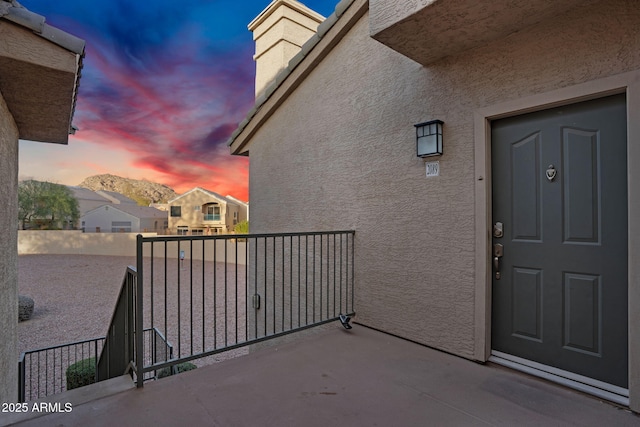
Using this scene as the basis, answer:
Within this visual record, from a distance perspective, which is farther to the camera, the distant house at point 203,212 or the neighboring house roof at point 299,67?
the distant house at point 203,212

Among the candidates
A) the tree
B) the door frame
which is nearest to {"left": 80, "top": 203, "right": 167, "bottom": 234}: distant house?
the tree

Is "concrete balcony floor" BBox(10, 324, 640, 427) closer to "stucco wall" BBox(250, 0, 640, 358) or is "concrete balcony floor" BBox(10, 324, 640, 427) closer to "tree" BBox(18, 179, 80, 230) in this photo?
"stucco wall" BBox(250, 0, 640, 358)

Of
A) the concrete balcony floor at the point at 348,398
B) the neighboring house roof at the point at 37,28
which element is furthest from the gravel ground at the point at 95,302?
the neighboring house roof at the point at 37,28

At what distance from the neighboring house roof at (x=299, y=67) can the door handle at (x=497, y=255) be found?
105 inches

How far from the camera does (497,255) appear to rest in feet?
8.23

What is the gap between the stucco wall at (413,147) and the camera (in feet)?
6.93

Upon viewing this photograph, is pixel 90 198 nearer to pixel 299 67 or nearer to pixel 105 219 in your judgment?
pixel 105 219

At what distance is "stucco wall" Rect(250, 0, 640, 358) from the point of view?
6.93 ft

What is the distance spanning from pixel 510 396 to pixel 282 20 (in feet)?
20.9

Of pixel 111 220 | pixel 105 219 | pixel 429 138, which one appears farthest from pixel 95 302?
pixel 105 219

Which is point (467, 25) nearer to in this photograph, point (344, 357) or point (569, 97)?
point (569, 97)

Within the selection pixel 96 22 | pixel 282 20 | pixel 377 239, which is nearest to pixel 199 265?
pixel 96 22

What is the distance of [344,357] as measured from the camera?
8.60ft

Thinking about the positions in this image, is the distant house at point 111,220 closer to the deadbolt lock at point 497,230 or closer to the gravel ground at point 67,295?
the gravel ground at point 67,295
